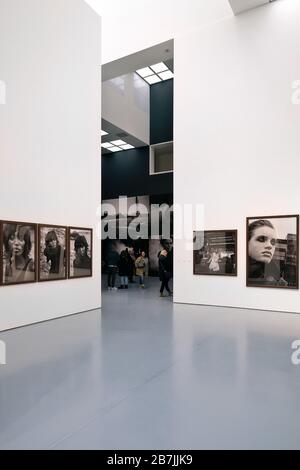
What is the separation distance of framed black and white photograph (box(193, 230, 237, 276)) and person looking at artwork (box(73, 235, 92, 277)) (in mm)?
3716

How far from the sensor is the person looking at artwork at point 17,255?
6.96 m

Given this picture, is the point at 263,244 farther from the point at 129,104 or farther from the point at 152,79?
the point at 152,79

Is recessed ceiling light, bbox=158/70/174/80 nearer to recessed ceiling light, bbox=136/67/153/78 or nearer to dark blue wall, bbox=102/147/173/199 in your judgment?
recessed ceiling light, bbox=136/67/153/78

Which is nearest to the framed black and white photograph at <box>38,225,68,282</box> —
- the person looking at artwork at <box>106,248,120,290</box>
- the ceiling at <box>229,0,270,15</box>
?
the person looking at artwork at <box>106,248,120,290</box>

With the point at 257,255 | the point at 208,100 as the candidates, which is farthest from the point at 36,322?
the point at 208,100

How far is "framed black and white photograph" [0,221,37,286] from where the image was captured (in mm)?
6922

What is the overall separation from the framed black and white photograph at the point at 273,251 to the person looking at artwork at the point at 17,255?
6465mm

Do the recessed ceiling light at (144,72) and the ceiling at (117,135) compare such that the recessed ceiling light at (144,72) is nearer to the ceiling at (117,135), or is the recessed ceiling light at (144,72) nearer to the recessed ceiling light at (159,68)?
the recessed ceiling light at (159,68)

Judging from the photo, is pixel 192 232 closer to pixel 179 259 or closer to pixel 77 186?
pixel 179 259

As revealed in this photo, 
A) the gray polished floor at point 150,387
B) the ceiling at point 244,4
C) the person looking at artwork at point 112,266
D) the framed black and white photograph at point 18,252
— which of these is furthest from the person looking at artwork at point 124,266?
the ceiling at point 244,4

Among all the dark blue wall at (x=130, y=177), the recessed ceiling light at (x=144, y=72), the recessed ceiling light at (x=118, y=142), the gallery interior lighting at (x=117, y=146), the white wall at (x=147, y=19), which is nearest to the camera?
the white wall at (x=147, y=19)

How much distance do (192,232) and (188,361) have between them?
618 cm

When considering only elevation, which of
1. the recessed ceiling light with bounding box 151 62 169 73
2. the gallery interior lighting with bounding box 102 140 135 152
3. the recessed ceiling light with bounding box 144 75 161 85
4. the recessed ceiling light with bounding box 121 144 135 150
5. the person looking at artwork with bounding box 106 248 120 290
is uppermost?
the recessed ceiling light with bounding box 144 75 161 85

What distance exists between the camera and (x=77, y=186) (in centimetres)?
911
